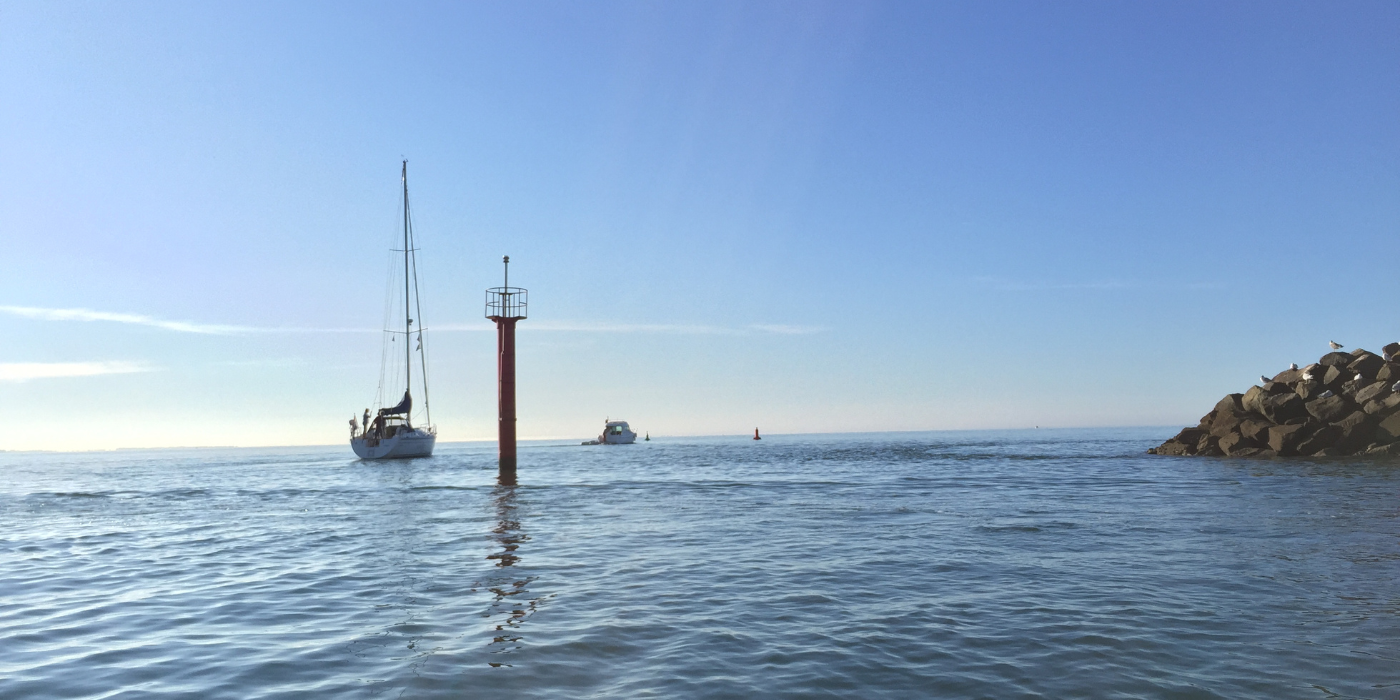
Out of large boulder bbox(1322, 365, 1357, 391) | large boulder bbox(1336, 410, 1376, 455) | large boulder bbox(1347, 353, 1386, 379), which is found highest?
large boulder bbox(1347, 353, 1386, 379)

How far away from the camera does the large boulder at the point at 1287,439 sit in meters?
39.3

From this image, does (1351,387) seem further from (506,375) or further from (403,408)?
(403,408)

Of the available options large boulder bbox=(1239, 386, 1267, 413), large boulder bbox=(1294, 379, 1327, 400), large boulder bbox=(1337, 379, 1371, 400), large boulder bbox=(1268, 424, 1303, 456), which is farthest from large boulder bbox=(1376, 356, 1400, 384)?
large boulder bbox=(1239, 386, 1267, 413)

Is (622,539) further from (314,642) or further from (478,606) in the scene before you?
(314,642)

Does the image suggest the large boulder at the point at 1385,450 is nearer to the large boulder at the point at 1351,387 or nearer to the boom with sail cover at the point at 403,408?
the large boulder at the point at 1351,387

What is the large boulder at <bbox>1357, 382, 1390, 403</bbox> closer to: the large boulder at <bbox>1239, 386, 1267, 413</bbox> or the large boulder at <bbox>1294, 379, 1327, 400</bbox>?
the large boulder at <bbox>1294, 379, 1327, 400</bbox>

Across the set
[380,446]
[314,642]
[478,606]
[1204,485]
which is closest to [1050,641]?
[478,606]

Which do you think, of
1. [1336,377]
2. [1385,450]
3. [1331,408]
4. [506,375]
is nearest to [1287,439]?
[1331,408]

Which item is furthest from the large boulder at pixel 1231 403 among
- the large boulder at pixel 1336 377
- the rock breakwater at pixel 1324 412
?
the large boulder at pixel 1336 377

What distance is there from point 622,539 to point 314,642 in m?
9.07

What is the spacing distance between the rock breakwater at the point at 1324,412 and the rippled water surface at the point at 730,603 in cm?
1950

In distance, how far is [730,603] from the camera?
10336 millimetres

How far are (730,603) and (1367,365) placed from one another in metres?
44.4

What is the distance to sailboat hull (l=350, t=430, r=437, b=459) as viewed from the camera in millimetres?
66875
